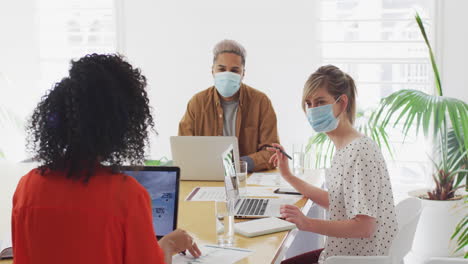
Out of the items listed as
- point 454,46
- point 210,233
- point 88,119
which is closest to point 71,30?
point 454,46

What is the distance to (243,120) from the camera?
3426mm

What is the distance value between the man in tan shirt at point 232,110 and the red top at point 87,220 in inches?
83.3

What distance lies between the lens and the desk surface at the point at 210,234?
5.94ft

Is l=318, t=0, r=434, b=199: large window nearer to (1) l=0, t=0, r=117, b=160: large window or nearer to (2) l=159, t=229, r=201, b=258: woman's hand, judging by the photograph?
(1) l=0, t=0, r=117, b=160: large window

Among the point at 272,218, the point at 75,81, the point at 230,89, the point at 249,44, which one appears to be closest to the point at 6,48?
the point at 249,44

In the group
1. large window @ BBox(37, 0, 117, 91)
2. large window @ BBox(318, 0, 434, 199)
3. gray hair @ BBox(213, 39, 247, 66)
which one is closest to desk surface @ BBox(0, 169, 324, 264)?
gray hair @ BBox(213, 39, 247, 66)

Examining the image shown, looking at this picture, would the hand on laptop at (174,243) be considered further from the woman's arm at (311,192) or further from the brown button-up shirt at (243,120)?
the brown button-up shirt at (243,120)

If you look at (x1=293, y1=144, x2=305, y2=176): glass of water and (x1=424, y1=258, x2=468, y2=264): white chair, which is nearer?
(x1=424, y1=258, x2=468, y2=264): white chair

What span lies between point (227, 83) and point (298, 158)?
69 centimetres

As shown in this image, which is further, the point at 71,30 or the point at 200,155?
the point at 71,30

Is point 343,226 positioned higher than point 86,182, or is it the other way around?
point 86,182

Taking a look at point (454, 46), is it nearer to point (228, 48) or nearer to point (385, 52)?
point (385, 52)

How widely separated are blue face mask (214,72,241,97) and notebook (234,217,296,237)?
4.45ft

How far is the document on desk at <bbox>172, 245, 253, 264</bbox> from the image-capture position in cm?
173
